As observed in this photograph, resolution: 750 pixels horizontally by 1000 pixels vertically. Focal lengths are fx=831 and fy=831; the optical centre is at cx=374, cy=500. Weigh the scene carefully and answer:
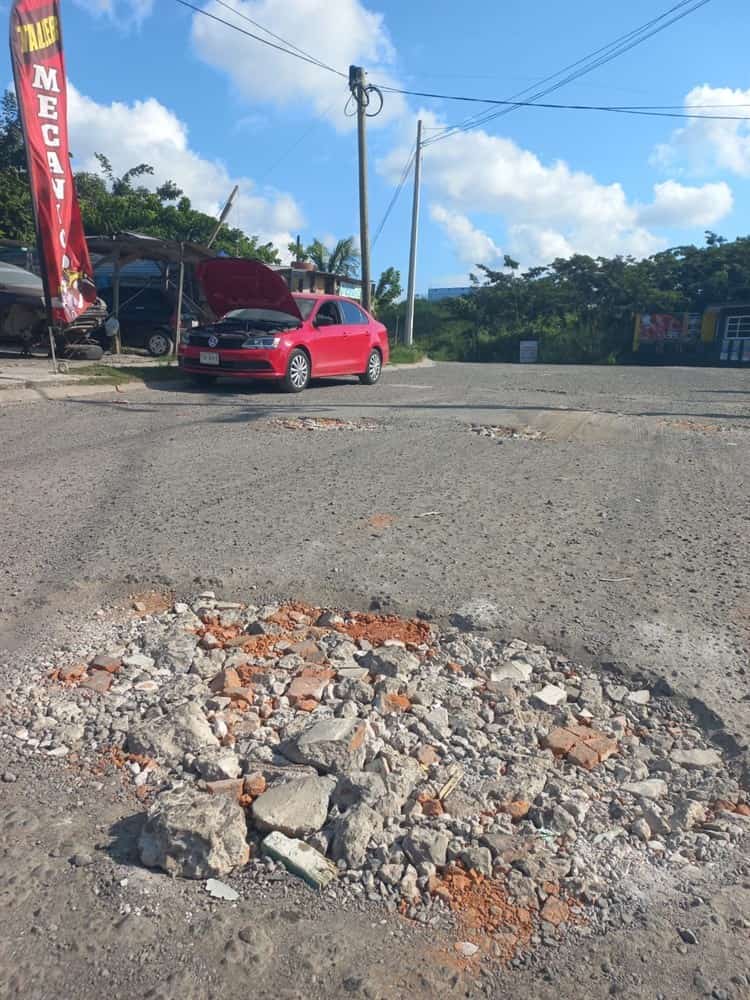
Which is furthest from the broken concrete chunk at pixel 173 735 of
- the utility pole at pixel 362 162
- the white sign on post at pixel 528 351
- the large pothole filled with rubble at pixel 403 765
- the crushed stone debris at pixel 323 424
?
the white sign on post at pixel 528 351

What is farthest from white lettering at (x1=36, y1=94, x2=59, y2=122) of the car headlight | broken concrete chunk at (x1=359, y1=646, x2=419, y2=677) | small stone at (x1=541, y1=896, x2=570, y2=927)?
small stone at (x1=541, y1=896, x2=570, y2=927)

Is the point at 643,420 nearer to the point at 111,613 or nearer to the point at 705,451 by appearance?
the point at 705,451

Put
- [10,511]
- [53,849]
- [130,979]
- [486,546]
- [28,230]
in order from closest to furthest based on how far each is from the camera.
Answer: [130,979] → [53,849] → [486,546] → [10,511] → [28,230]

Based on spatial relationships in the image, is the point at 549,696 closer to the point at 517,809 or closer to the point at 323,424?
the point at 517,809

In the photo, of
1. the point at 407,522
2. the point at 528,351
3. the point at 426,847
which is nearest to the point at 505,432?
the point at 407,522

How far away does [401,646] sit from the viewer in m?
3.53

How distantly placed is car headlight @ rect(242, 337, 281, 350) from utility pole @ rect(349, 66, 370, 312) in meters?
8.98

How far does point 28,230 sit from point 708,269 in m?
29.2

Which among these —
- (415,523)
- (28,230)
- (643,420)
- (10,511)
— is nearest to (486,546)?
(415,523)

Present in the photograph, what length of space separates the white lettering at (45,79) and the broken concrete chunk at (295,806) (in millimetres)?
11030

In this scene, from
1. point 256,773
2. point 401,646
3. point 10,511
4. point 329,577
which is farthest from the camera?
point 10,511

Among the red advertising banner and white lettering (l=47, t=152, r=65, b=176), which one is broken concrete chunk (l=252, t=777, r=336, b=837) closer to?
the red advertising banner

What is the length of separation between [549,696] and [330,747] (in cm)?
94

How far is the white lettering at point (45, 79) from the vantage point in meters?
10.7
